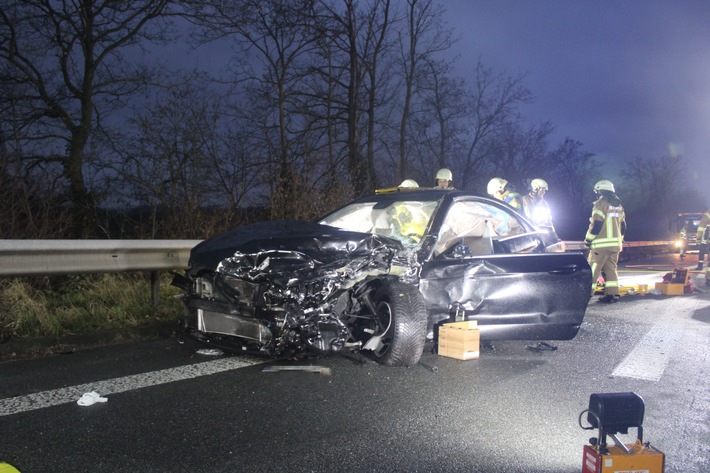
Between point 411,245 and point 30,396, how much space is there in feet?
9.50

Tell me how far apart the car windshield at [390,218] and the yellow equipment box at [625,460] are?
2.76 m

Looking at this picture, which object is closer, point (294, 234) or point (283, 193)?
point (294, 234)

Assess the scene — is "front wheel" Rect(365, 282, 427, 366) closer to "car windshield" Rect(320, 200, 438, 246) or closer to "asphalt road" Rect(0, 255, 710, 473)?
"asphalt road" Rect(0, 255, 710, 473)

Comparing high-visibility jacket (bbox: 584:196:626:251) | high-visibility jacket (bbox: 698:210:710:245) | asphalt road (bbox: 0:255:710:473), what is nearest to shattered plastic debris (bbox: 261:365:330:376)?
asphalt road (bbox: 0:255:710:473)

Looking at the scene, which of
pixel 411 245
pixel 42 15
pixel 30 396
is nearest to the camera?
pixel 30 396

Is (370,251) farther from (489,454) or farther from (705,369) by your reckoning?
(705,369)

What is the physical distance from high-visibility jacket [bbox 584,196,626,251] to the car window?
3.69 m

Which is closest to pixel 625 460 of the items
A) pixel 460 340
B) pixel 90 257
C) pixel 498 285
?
pixel 460 340

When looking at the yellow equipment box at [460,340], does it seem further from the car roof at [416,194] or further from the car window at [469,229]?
the car roof at [416,194]

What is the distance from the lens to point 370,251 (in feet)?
14.6

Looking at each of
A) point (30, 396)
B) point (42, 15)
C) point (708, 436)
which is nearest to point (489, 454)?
point (708, 436)

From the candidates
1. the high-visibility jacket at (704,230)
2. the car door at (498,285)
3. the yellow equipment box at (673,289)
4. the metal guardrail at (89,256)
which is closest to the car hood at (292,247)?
the car door at (498,285)

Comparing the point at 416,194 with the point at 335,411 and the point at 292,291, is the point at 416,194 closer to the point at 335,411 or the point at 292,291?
the point at 292,291

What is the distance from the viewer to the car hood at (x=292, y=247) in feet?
13.8
